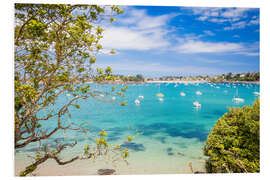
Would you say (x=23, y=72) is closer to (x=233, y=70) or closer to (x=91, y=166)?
(x=91, y=166)

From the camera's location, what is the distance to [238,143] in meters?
2.74

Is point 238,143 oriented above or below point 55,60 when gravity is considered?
below

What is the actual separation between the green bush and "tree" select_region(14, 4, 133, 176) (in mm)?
1874

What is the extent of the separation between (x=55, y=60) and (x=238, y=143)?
2.92m

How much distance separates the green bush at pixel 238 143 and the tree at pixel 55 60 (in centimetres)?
187

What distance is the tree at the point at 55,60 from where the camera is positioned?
200 centimetres

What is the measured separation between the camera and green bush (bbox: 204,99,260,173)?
267cm

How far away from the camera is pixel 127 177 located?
8.44 feet

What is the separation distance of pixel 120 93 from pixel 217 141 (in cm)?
193

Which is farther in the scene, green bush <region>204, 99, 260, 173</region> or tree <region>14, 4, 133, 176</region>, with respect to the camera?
green bush <region>204, 99, 260, 173</region>

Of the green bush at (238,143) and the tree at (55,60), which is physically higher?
the tree at (55,60)

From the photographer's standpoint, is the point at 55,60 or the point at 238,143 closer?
the point at 55,60

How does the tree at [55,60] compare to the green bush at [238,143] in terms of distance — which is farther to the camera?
the green bush at [238,143]
